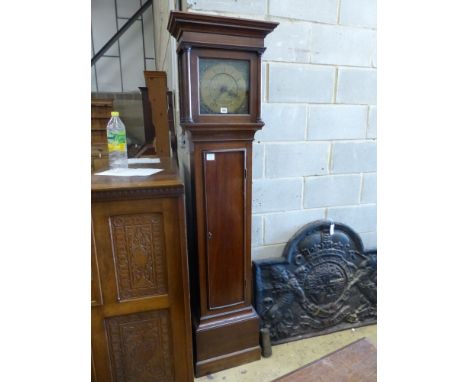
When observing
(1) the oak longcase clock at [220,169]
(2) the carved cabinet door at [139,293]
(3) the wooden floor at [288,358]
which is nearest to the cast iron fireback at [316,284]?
(3) the wooden floor at [288,358]

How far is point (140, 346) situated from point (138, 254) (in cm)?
40

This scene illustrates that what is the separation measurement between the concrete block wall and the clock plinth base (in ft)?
1.22

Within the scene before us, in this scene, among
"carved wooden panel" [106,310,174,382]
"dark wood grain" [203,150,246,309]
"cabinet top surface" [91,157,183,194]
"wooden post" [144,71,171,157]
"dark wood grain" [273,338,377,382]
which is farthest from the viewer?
"wooden post" [144,71,171,157]

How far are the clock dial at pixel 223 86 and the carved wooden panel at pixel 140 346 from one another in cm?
88

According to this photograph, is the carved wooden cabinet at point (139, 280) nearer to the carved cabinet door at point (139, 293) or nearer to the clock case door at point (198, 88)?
the carved cabinet door at point (139, 293)

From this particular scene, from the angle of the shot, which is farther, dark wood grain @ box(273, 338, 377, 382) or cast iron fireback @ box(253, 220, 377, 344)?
cast iron fireback @ box(253, 220, 377, 344)

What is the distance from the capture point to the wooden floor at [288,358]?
1.45 m

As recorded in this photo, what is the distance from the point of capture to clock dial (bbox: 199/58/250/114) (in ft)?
3.91

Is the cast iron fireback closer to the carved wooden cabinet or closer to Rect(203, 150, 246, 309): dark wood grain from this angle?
Rect(203, 150, 246, 309): dark wood grain

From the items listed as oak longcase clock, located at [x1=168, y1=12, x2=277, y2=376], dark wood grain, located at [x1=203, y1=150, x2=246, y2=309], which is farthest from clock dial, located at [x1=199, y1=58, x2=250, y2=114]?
dark wood grain, located at [x1=203, y1=150, x2=246, y2=309]

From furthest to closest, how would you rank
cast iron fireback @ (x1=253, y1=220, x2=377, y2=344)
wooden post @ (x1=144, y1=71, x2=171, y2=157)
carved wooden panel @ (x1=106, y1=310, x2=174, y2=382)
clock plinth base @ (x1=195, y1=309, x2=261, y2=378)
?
1. wooden post @ (x1=144, y1=71, x2=171, y2=157)
2. cast iron fireback @ (x1=253, y1=220, x2=377, y2=344)
3. clock plinth base @ (x1=195, y1=309, x2=261, y2=378)
4. carved wooden panel @ (x1=106, y1=310, x2=174, y2=382)

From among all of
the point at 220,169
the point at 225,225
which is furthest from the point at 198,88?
the point at 225,225

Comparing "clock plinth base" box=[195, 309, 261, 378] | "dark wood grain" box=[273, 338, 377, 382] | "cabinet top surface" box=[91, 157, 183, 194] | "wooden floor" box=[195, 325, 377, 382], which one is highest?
"cabinet top surface" box=[91, 157, 183, 194]
